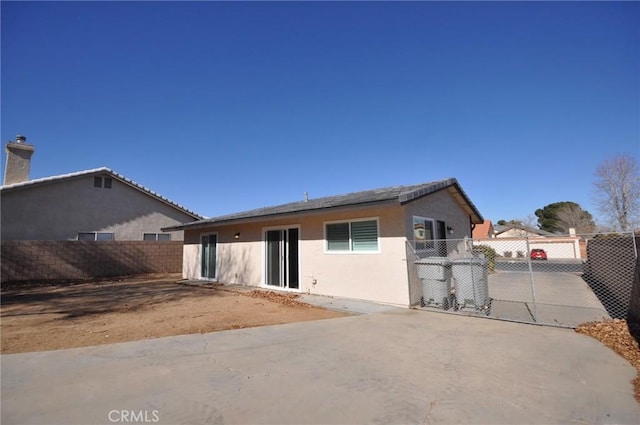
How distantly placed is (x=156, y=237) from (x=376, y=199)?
17.3 metres

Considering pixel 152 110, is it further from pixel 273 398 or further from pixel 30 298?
pixel 273 398

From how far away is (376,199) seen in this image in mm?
7730

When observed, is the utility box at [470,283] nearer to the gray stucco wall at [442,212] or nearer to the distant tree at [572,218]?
the gray stucco wall at [442,212]

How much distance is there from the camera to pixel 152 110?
504 inches

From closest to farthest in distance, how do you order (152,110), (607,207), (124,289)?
(124,289) → (152,110) → (607,207)

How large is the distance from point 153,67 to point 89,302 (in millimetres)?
8036

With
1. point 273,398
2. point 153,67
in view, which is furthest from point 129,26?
point 273,398

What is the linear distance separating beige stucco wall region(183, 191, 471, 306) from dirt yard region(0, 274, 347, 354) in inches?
47.9

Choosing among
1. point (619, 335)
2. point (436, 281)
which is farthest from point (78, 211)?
point (619, 335)

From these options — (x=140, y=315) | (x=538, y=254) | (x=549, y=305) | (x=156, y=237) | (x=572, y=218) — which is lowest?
(x=549, y=305)

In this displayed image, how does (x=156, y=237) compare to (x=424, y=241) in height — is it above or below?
above

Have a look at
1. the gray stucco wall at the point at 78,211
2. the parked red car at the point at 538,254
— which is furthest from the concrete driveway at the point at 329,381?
the parked red car at the point at 538,254
